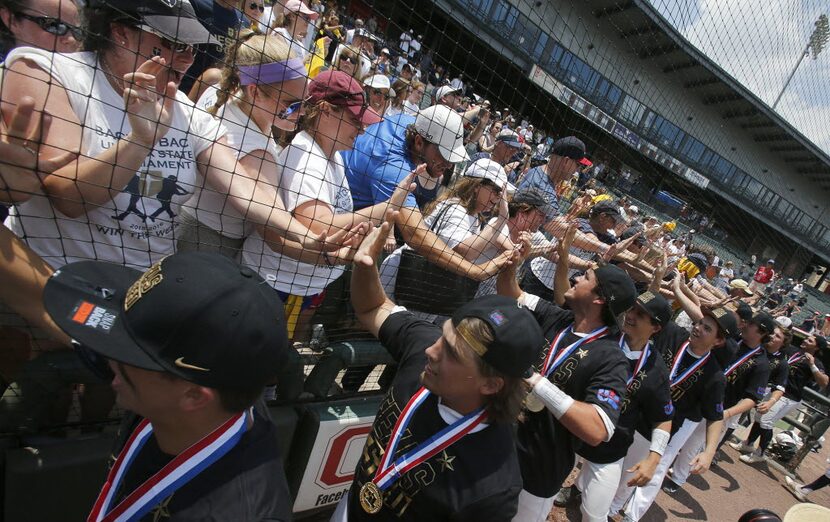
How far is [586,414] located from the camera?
2244 mm

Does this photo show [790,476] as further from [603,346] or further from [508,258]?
[508,258]

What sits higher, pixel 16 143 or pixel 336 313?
pixel 16 143

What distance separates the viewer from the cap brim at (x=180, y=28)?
5.40ft

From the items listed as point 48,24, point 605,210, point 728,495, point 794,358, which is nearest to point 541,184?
point 605,210

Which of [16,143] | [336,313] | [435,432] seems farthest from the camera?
[336,313]

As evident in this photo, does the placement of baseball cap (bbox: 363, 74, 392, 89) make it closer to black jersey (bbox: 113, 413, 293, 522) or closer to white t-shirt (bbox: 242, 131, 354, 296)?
white t-shirt (bbox: 242, 131, 354, 296)

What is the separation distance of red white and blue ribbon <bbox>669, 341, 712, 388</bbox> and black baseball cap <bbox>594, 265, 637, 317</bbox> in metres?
1.86

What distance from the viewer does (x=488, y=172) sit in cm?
294

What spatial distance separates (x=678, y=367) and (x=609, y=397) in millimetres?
2218

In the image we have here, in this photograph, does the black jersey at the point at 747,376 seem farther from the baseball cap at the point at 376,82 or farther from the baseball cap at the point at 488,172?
the baseball cap at the point at 376,82

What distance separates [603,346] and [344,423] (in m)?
1.46

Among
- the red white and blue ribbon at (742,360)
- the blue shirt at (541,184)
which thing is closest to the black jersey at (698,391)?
the red white and blue ribbon at (742,360)

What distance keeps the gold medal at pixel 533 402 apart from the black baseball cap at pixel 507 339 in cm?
65

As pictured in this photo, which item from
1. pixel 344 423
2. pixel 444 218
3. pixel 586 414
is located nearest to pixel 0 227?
pixel 344 423
